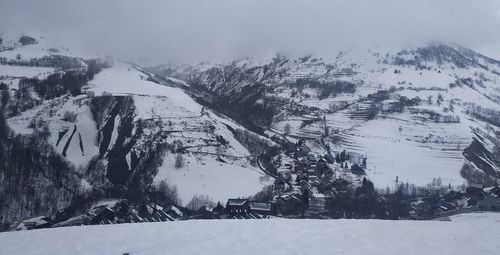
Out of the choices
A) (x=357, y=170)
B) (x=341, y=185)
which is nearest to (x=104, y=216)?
(x=341, y=185)

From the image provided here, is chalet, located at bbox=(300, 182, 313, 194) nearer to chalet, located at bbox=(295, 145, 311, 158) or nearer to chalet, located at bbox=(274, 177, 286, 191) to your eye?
chalet, located at bbox=(274, 177, 286, 191)

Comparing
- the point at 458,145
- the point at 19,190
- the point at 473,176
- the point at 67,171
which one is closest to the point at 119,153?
the point at 67,171

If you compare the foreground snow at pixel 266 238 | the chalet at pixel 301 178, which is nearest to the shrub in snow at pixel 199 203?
the chalet at pixel 301 178

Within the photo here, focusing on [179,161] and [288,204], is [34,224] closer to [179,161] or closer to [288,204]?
[288,204]

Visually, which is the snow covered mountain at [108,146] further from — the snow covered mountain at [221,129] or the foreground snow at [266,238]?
the foreground snow at [266,238]

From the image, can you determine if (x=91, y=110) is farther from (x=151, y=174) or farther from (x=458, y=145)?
(x=458, y=145)
